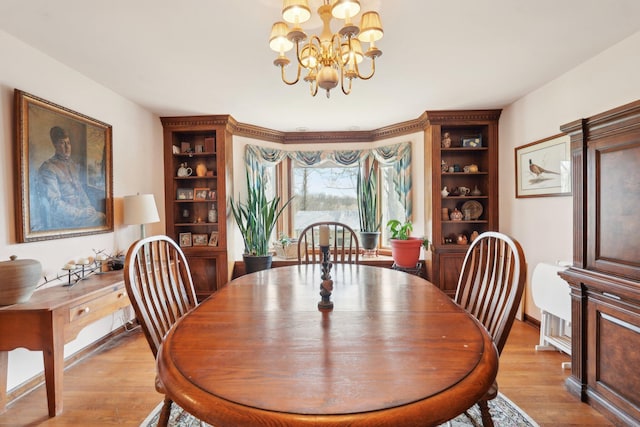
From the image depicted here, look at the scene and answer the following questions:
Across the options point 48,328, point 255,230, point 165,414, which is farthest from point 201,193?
point 165,414

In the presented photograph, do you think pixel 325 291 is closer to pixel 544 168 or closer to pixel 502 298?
pixel 502 298

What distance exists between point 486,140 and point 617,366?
2646 mm

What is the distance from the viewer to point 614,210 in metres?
1.70

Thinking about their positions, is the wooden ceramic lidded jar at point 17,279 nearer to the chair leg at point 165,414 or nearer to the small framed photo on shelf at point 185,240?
the chair leg at point 165,414

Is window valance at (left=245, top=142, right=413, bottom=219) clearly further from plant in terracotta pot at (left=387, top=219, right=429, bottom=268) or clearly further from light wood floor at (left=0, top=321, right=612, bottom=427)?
light wood floor at (left=0, top=321, right=612, bottom=427)

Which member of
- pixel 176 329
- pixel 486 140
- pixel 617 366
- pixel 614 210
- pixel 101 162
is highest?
pixel 486 140

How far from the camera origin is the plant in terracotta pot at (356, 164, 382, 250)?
159 inches

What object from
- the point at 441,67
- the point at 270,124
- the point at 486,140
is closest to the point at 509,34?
the point at 441,67

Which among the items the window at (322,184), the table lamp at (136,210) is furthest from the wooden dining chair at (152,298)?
the window at (322,184)

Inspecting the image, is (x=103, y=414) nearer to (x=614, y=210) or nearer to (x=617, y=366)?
(x=617, y=366)

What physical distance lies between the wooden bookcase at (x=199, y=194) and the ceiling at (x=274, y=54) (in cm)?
48

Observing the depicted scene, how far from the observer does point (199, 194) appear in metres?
3.84

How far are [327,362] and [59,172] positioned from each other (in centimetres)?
250

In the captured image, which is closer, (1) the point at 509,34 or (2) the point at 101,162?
(1) the point at 509,34
